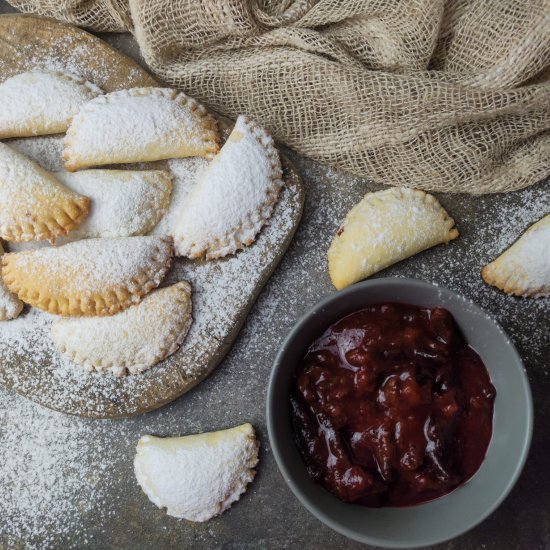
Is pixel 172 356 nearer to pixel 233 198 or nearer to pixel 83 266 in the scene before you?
pixel 83 266

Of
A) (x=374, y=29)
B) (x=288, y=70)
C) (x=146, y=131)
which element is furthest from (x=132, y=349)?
(x=374, y=29)

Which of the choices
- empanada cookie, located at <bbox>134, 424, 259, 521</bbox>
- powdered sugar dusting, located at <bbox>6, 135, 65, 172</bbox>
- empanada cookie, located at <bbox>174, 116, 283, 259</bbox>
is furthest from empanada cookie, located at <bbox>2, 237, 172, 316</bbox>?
empanada cookie, located at <bbox>134, 424, 259, 521</bbox>

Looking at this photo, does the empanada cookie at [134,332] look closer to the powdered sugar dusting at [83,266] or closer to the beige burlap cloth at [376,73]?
the powdered sugar dusting at [83,266]

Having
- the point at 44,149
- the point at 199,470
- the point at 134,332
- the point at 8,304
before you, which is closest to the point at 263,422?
the point at 199,470

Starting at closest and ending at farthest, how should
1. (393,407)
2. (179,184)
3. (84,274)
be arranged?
1. (393,407)
2. (84,274)
3. (179,184)

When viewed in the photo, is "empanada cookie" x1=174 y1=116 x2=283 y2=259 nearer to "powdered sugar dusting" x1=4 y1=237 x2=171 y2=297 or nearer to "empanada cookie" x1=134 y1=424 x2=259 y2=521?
"powdered sugar dusting" x1=4 y1=237 x2=171 y2=297
